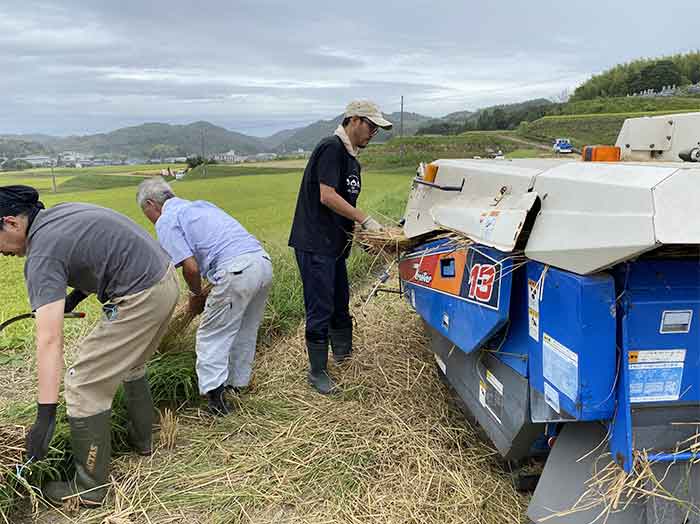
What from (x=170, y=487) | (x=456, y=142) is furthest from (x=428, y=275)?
(x=456, y=142)

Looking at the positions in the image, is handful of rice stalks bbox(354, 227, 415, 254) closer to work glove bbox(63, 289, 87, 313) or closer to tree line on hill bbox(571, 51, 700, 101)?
work glove bbox(63, 289, 87, 313)

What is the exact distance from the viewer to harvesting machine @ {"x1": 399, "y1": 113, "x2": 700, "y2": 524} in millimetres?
1653

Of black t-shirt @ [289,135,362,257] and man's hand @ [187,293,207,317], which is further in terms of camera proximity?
man's hand @ [187,293,207,317]

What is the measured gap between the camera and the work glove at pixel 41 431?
2.33 m

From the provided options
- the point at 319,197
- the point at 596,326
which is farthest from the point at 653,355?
the point at 319,197

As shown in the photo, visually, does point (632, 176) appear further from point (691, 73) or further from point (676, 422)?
point (691, 73)

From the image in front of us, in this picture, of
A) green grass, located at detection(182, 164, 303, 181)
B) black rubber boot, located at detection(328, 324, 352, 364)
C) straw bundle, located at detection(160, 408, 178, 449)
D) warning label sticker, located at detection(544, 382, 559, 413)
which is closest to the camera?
warning label sticker, located at detection(544, 382, 559, 413)

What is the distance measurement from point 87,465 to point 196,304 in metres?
1.24

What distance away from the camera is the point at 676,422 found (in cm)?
184

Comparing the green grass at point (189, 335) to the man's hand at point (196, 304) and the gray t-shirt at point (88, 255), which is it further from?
the gray t-shirt at point (88, 255)

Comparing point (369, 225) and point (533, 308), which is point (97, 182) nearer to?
point (369, 225)

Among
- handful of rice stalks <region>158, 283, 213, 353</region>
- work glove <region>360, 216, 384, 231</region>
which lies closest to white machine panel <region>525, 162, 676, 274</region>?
work glove <region>360, 216, 384, 231</region>

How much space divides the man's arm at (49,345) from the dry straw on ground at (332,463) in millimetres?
636

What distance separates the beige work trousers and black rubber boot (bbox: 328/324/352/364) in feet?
4.67
